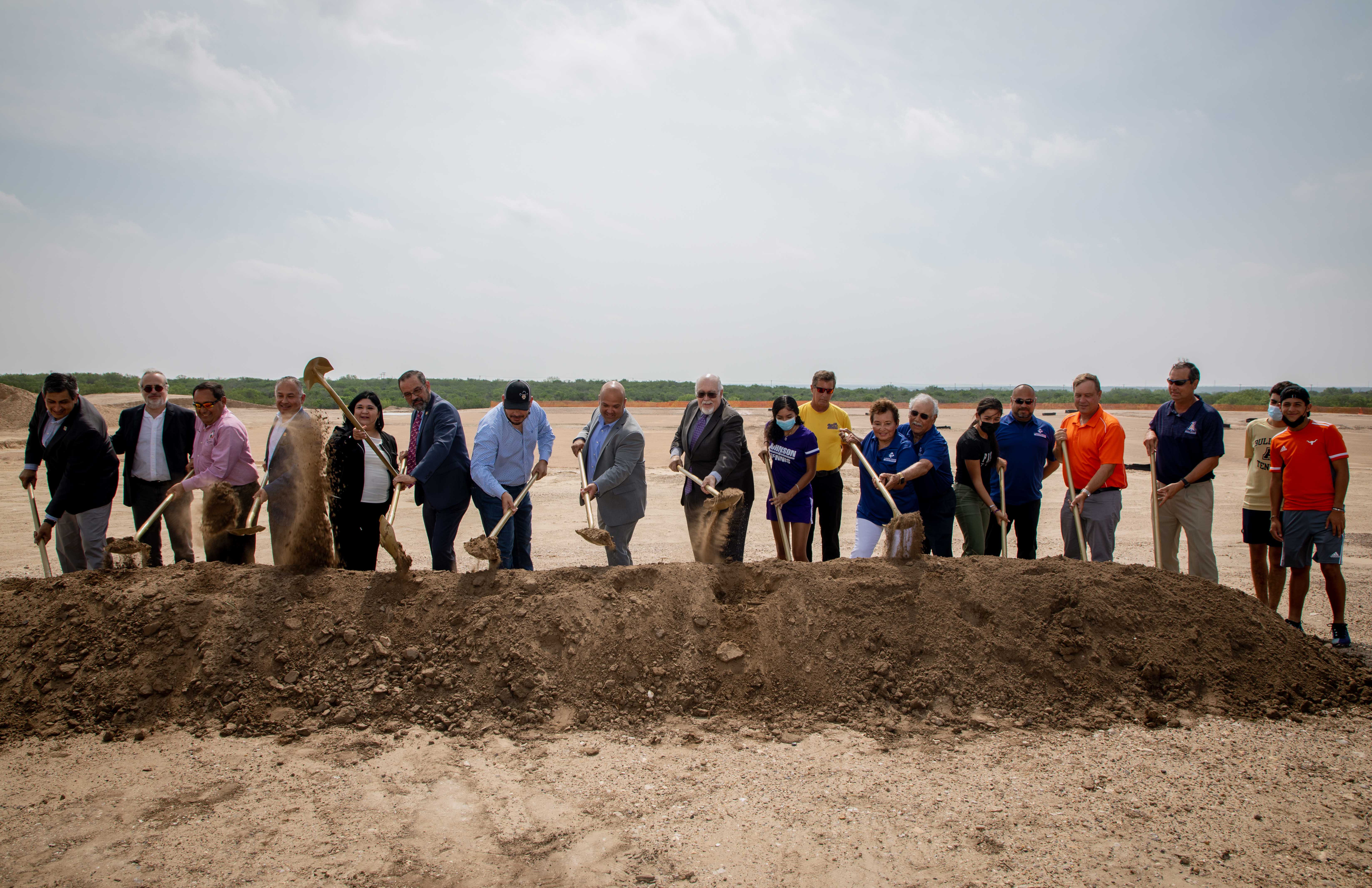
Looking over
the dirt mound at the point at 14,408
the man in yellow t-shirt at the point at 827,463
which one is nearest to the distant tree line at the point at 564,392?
the dirt mound at the point at 14,408

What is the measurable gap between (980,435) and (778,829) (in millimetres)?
3610

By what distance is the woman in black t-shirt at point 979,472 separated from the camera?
529cm

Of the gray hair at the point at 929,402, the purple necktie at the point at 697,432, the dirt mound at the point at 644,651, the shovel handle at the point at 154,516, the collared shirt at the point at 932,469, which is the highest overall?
the gray hair at the point at 929,402

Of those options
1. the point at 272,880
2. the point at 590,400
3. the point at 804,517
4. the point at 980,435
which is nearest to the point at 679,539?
the point at 804,517

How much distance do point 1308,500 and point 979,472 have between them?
2.11 m

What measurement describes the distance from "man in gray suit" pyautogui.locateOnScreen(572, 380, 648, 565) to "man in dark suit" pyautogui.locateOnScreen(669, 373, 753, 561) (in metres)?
0.37

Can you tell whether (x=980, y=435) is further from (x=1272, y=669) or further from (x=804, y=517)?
(x=1272, y=669)

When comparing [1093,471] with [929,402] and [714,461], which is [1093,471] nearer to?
[929,402]

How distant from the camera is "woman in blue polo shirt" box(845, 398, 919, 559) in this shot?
509cm

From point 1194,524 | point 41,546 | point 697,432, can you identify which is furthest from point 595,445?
point 1194,524

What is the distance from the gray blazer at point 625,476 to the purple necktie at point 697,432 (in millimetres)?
401

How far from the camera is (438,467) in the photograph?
5270mm

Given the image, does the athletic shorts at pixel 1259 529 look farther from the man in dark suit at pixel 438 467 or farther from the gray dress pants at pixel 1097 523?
the man in dark suit at pixel 438 467

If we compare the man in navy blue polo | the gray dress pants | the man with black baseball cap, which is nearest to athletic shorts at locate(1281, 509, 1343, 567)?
the gray dress pants
